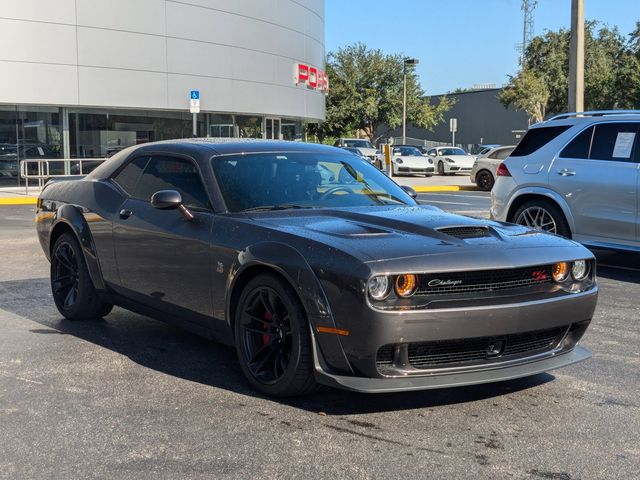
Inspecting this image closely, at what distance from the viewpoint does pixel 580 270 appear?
4.50 meters

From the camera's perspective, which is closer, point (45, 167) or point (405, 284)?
point (405, 284)

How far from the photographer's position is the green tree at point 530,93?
5303 centimetres

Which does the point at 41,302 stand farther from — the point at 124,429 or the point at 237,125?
the point at 237,125

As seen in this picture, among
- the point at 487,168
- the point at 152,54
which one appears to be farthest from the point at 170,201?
the point at 152,54

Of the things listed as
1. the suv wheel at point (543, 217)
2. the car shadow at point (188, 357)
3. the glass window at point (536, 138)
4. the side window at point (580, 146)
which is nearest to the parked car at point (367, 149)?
the glass window at point (536, 138)

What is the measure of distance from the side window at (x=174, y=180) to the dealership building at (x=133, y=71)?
21221 mm

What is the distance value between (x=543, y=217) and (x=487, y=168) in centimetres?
1728

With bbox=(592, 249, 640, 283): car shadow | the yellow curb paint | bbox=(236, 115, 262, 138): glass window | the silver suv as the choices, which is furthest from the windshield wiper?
bbox=(236, 115, 262, 138): glass window

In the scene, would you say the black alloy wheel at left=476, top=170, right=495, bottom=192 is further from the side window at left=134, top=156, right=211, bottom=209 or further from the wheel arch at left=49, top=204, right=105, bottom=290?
the side window at left=134, top=156, right=211, bottom=209

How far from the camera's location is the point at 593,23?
59625 millimetres

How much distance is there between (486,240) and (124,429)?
7.06 feet

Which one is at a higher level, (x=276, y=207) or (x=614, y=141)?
(x=614, y=141)

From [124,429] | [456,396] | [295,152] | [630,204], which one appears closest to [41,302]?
[295,152]

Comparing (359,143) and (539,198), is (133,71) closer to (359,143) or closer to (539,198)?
(359,143)
